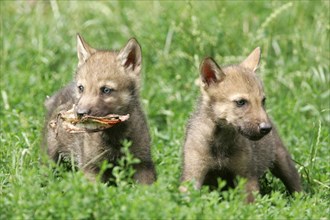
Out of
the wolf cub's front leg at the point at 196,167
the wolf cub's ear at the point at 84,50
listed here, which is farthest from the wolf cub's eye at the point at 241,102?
the wolf cub's ear at the point at 84,50

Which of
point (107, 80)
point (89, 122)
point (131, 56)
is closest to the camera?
point (89, 122)

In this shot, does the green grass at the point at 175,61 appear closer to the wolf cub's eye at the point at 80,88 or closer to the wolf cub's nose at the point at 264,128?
the wolf cub's nose at the point at 264,128

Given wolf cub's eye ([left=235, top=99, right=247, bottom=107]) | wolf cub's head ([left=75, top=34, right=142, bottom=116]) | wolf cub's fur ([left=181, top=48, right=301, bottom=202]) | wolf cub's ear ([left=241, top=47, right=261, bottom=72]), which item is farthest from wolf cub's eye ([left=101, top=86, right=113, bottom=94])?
wolf cub's ear ([left=241, top=47, right=261, bottom=72])

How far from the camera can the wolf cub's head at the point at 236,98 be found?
6.66 m

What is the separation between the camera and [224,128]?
697cm

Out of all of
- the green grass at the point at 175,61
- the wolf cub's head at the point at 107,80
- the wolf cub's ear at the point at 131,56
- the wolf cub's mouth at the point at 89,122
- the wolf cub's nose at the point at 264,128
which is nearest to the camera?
the wolf cub's nose at the point at 264,128

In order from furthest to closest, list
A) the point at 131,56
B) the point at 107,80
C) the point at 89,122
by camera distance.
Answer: the point at 131,56 < the point at 107,80 < the point at 89,122

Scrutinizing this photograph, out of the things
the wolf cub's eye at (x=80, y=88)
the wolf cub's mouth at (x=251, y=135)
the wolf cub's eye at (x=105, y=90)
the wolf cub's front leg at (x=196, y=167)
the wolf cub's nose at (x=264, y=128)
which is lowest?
the wolf cub's front leg at (x=196, y=167)

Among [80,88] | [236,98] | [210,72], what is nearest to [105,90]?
[80,88]

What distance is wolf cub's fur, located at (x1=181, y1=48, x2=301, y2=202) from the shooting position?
680 cm

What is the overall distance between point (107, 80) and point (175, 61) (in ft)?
11.7

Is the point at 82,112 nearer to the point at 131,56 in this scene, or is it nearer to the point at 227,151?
the point at 131,56

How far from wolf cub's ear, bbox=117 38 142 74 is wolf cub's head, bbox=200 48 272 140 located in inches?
26.4

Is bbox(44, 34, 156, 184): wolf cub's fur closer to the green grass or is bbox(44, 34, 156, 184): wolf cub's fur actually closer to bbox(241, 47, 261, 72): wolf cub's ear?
the green grass
